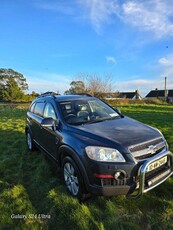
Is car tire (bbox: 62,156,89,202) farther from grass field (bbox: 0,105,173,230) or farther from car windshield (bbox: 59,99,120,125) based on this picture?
car windshield (bbox: 59,99,120,125)

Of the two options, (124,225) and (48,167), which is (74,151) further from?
(48,167)

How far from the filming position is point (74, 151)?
3.09 meters

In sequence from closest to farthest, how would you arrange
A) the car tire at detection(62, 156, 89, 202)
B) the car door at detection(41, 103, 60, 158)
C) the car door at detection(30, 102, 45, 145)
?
1. the car tire at detection(62, 156, 89, 202)
2. the car door at detection(41, 103, 60, 158)
3. the car door at detection(30, 102, 45, 145)

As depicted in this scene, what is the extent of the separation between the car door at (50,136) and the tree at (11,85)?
51.5 meters

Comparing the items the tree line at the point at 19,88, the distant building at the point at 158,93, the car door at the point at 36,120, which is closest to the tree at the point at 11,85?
the tree line at the point at 19,88

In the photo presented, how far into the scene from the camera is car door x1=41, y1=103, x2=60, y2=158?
3.80m

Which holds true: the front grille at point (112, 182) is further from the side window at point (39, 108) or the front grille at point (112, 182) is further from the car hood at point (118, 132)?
the side window at point (39, 108)

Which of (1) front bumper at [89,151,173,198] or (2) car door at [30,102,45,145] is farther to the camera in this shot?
(2) car door at [30,102,45,145]

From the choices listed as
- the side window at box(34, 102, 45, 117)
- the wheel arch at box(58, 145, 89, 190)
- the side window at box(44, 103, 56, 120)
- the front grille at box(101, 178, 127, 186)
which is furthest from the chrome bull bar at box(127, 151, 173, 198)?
the side window at box(34, 102, 45, 117)

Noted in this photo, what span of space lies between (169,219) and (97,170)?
46.7 inches

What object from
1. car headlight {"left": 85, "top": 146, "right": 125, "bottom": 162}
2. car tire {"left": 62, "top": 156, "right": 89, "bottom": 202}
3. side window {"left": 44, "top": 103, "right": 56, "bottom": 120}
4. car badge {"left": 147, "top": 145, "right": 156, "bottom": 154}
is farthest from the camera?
side window {"left": 44, "top": 103, "right": 56, "bottom": 120}

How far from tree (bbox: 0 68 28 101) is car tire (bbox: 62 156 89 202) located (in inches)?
2077

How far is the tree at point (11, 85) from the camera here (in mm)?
52781

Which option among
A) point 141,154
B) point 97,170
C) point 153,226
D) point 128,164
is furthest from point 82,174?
point 153,226
